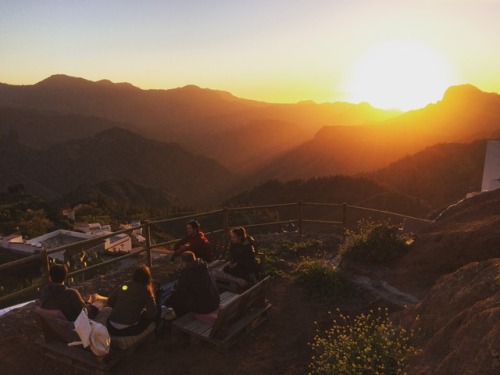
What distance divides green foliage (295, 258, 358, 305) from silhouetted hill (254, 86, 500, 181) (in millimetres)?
86117

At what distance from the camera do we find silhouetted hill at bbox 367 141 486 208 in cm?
4794

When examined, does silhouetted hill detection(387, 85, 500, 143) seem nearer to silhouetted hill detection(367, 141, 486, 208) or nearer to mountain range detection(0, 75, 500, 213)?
mountain range detection(0, 75, 500, 213)

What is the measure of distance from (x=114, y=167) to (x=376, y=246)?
112m

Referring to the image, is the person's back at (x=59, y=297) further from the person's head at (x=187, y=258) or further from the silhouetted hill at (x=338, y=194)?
the silhouetted hill at (x=338, y=194)

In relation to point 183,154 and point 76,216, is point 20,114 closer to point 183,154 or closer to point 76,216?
point 183,154

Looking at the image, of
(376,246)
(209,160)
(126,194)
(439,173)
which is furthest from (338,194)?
(209,160)

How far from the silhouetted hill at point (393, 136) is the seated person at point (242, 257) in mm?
87744

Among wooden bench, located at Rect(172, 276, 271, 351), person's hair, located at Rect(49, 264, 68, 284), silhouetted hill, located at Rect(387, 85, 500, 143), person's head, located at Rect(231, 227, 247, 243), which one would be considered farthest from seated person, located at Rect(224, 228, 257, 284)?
silhouetted hill, located at Rect(387, 85, 500, 143)

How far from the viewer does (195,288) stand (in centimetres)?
536

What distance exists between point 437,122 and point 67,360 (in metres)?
121

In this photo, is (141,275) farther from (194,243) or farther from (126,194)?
(126,194)

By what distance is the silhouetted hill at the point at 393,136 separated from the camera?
310 feet

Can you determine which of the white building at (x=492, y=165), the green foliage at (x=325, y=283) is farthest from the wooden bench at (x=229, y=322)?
the white building at (x=492, y=165)

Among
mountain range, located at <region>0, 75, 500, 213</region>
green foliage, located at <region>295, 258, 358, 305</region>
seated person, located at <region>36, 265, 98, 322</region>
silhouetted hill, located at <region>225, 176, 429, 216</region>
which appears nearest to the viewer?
seated person, located at <region>36, 265, 98, 322</region>
